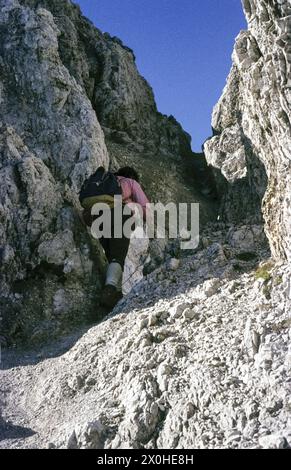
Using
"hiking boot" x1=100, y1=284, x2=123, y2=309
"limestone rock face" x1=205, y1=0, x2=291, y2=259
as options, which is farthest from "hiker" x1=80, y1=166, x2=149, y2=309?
"limestone rock face" x1=205, y1=0, x2=291, y2=259

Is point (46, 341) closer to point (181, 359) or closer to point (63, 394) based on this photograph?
Result: point (63, 394)

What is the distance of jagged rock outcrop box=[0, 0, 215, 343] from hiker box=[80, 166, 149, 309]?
68cm

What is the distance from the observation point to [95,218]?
14312 mm

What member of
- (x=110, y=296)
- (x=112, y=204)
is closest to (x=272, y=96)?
(x=112, y=204)

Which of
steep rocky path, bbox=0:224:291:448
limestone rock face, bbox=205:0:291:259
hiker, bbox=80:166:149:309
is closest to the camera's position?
steep rocky path, bbox=0:224:291:448

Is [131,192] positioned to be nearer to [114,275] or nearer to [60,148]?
[114,275]

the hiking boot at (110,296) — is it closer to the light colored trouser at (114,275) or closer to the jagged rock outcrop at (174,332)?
the light colored trouser at (114,275)

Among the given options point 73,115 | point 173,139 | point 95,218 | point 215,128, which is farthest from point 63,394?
point 173,139

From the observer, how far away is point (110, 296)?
44.0 ft

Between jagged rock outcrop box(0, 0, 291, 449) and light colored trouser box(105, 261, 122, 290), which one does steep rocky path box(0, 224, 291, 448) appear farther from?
light colored trouser box(105, 261, 122, 290)

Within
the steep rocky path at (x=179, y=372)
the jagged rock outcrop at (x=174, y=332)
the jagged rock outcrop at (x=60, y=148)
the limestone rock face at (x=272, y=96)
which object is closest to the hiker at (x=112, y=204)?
the jagged rock outcrop at (x=60, y=148)

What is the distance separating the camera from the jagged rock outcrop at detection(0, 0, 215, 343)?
13.9 m

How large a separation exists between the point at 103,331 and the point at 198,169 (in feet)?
51.0

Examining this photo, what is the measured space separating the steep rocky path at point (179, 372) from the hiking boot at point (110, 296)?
1.53 m
